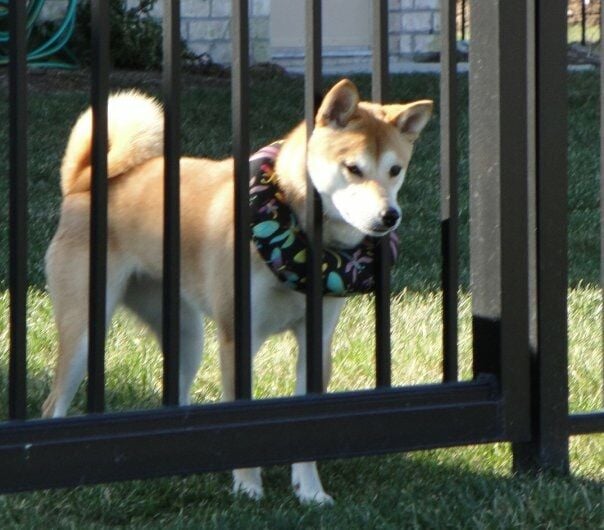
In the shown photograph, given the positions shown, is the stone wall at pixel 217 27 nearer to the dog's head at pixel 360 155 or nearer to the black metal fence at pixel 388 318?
the dog's head at pixel 360 155

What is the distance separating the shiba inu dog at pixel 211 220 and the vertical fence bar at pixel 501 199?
23cm

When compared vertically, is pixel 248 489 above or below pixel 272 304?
below

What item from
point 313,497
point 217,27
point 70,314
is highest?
point 217,27

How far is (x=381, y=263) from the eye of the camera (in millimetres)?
3393

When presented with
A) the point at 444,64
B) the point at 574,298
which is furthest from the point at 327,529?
the point at 574,298

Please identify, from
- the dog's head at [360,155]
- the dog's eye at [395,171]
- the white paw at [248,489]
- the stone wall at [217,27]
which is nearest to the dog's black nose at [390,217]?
the dog's head at [360,155]

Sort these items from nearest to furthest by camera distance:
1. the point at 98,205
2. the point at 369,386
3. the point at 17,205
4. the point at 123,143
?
the point at 17,205
the point at 98,205
the point at 123,143
the point at 369,386

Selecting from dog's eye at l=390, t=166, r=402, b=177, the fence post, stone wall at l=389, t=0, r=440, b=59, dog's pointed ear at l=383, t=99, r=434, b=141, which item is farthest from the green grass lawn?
stone wall at l=389, t=0, r=440, b=59

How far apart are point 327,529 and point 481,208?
0.95 meters

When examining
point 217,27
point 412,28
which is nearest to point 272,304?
point 217,27

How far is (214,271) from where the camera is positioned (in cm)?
368

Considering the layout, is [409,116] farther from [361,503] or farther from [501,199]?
[361,503]

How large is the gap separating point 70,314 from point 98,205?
919 mm

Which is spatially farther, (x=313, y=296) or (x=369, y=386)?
(x=369, y=386)
